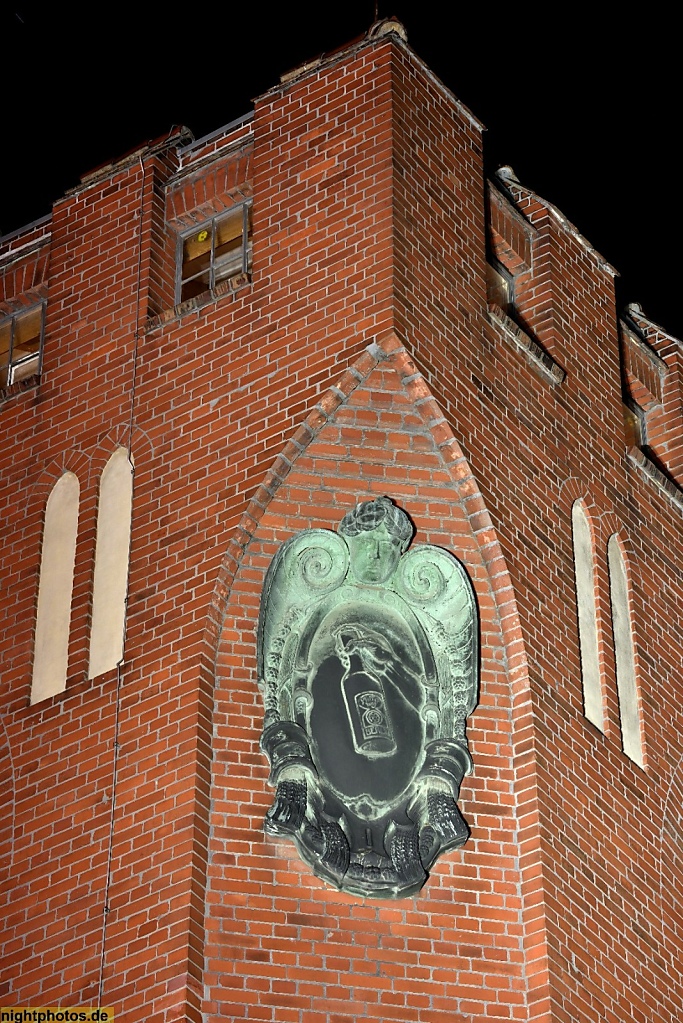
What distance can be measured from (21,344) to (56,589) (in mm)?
2514

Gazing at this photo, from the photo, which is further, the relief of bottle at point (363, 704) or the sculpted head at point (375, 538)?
the sculpted head at point (375, 538)

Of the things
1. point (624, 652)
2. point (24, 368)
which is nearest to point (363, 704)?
point (624, 652)

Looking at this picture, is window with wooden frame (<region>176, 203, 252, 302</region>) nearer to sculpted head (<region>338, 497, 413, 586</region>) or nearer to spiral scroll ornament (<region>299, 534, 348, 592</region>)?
sculpted head (<region>338, 497, 413, 586</region>)

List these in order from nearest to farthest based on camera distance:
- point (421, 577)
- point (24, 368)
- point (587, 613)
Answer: point (421, 577), point (587, 613), point (24, 368)

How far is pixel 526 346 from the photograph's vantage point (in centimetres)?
1814

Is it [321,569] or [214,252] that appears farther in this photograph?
[214,252]

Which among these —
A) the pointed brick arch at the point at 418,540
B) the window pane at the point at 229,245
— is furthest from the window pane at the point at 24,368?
the pointed brick arch at the point at 418,540

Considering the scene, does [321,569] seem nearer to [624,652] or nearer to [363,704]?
[363,704]

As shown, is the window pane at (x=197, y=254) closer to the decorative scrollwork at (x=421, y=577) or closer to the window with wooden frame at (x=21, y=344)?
the window with wooden frame at (x=21, y=344)

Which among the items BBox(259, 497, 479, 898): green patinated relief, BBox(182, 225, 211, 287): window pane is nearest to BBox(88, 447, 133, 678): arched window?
BBox(259, 497, 479, 898): green patinated relief

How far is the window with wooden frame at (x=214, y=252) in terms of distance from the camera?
1831 cm

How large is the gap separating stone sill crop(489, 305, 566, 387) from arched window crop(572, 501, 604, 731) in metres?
0.93

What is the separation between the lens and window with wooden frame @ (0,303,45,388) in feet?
62.0

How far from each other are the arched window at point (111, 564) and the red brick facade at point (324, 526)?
85 millimetres
